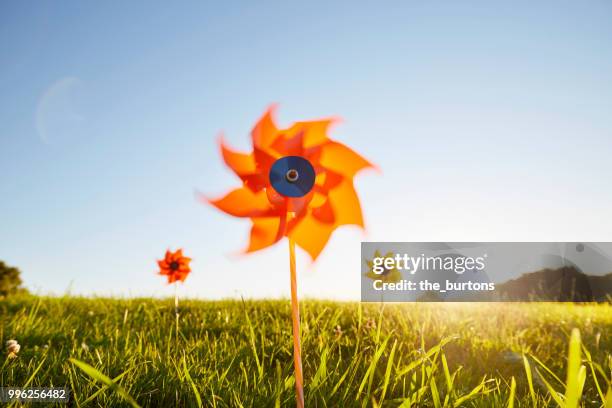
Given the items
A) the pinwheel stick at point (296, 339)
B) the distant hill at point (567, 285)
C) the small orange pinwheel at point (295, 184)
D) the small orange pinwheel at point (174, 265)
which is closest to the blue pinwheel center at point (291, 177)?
the small orange pinwheel at point (295, 184)

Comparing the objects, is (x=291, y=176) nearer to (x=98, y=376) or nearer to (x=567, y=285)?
(x=98, y=376)

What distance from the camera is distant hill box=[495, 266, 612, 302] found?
9008mm

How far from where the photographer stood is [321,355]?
3340 millimetres

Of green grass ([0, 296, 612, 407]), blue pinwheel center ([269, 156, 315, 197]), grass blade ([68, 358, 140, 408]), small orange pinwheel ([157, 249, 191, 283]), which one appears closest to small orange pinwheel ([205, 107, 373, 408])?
blue pinwheel center ([269, 156, 315, 197])

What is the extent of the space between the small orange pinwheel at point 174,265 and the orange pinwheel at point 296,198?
18.7 feet

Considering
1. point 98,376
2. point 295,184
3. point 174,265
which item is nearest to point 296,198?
point 295,184

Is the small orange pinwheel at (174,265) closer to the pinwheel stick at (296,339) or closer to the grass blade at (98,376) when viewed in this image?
the pinwheel stick at (296,339)

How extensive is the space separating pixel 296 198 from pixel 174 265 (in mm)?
6008

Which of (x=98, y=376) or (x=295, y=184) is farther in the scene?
(x=295, y=184)

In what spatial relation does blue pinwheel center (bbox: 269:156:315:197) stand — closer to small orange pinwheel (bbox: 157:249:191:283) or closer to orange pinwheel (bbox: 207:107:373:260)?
orange pinwheel (bbox: 207:107:373:260)

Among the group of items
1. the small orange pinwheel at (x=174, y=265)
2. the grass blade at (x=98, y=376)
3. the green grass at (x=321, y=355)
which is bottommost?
the green grass at (x=321, y=355)

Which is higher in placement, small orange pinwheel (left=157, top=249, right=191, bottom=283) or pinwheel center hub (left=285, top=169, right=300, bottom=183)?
pinwheel center hub (left=285, top=169, right=300, bottom=183)

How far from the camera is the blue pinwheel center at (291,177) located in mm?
2863

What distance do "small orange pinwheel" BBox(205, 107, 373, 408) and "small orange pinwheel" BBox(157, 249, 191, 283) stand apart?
570 cm
